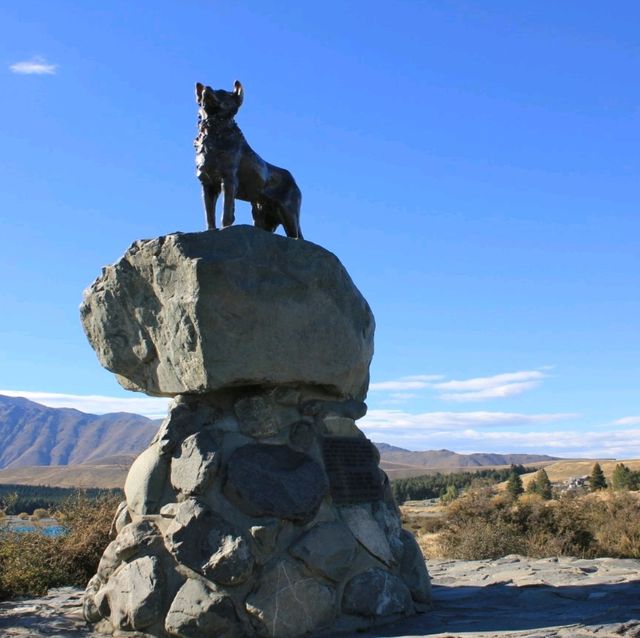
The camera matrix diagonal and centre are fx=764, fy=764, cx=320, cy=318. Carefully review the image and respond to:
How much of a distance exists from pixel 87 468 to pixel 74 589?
5423 inches

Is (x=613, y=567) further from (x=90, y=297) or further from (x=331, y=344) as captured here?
(x=90, y=297)

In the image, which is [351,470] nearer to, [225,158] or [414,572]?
[414,572]

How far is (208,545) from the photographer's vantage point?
217 inches

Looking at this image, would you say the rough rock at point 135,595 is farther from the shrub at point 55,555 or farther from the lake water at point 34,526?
the lake water at point 34,526

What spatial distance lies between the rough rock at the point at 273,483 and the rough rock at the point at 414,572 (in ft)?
3.51

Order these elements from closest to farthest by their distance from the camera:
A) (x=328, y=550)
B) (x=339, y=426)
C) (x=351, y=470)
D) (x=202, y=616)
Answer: (x=202, y=616) < (x=328, y=550) < (x=351, y=470) < (x=339, y=426)

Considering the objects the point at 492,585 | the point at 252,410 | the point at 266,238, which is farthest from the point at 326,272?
the point at 492,585

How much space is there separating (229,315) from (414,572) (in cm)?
268

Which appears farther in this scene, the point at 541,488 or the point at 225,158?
the point at 541,488

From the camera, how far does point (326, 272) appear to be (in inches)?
248

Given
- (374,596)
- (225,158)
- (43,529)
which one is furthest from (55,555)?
(225,158)

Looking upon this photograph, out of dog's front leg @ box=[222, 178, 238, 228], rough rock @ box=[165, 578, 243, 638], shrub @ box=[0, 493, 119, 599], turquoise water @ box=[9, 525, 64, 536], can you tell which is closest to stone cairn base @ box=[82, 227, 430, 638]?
rough rock @ box=[165, 578, 243, 638]

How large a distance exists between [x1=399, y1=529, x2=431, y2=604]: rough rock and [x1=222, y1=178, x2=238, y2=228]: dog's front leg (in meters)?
3.08

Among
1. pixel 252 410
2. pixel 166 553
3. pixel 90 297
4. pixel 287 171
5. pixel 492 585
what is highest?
pixel 287 171
